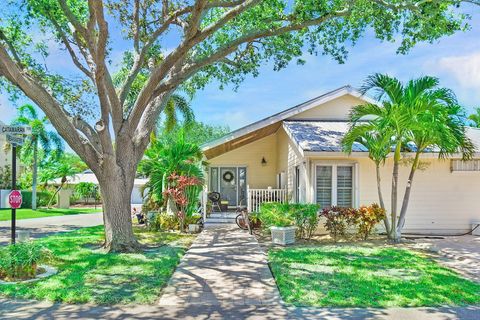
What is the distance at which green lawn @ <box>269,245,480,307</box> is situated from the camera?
20.1ft

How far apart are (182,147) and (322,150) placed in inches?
228

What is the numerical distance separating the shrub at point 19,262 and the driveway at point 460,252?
28.5 ft

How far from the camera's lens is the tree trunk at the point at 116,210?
9.69 metres

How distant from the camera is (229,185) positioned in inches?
826

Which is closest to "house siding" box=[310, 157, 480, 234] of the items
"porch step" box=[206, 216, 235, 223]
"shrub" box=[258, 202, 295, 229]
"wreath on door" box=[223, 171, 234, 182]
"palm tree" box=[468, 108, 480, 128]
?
"shrub" box=[258, 202, 295, 229]

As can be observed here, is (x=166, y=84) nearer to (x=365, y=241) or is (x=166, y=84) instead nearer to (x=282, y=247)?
(x=282, y=247)

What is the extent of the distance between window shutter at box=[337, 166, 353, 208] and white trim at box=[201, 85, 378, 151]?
3.77m

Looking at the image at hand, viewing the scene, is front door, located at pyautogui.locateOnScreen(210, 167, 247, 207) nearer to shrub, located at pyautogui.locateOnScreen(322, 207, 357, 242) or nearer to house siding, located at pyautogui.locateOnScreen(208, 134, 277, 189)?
house siding, located at pyautogui.locateOnScreen(208, 134, 277, 189)

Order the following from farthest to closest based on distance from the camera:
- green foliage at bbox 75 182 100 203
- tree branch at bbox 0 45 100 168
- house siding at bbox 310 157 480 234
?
green foliage at bbox 75 182 100 203 < house siding at bbox 310 157 480 234 < tree branch at bbox 0 45 100 168

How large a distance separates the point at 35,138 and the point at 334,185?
23128 mm

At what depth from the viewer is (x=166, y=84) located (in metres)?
9.95

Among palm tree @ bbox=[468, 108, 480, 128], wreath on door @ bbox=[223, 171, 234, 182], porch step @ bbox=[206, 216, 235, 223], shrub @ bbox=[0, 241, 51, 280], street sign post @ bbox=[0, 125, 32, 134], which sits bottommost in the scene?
porch step @ bbox=[206, 216, 235, 223]

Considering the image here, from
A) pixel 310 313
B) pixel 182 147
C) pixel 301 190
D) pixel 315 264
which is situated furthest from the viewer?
pixel 182 147

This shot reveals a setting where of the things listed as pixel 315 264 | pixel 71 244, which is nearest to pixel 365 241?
pixel 315 264
